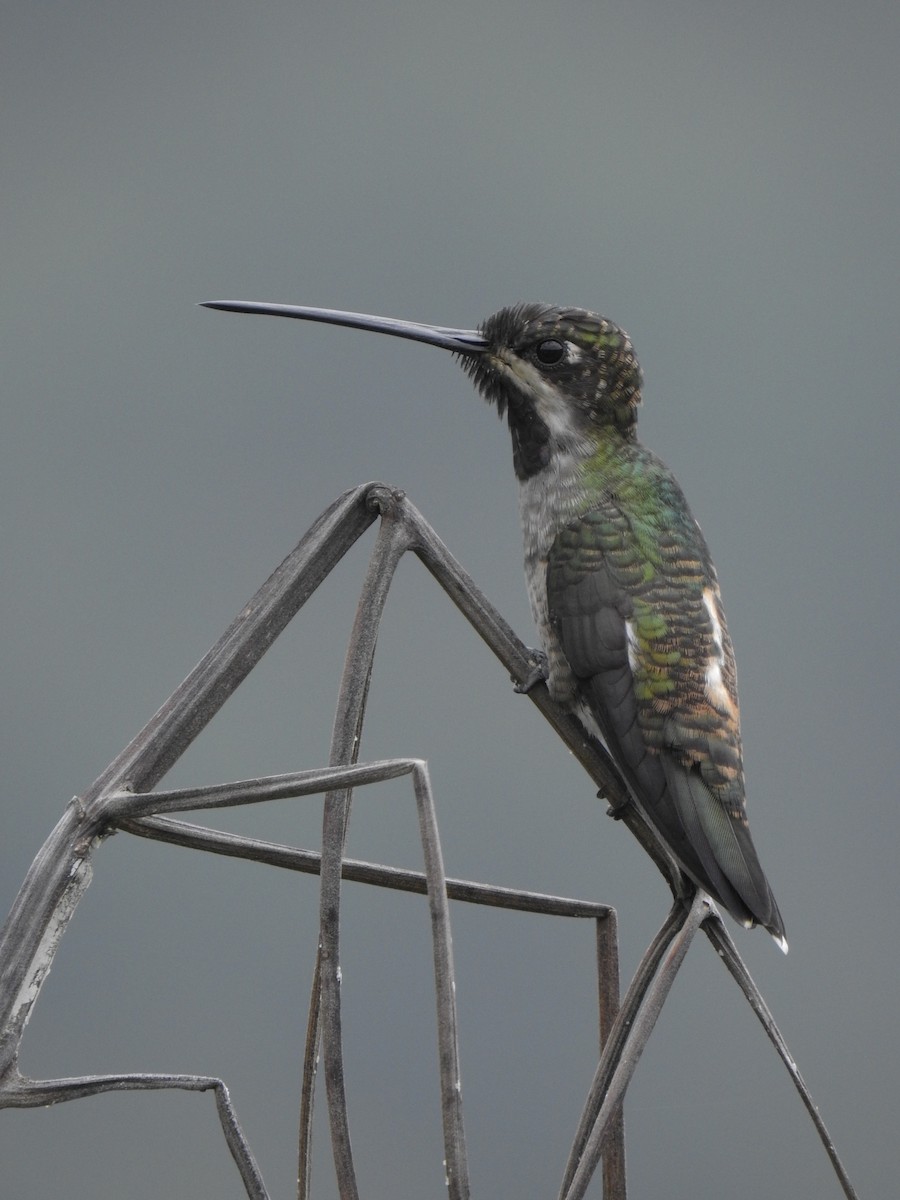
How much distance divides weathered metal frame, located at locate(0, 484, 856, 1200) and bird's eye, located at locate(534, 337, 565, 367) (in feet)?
1.69

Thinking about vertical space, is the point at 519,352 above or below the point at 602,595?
above

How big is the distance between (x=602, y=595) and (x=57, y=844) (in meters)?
0.82

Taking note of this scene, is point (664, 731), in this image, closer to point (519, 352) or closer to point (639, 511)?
point (639, 511)

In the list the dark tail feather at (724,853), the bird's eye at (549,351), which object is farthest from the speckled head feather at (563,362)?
the dark tail feather at (724,853)

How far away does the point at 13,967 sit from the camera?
0.78 metres

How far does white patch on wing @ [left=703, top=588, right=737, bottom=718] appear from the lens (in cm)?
142

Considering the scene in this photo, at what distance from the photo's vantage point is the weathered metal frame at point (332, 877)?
2.63 feet

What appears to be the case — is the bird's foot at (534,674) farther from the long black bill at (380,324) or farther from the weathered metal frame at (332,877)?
the long black bill at (380,324)

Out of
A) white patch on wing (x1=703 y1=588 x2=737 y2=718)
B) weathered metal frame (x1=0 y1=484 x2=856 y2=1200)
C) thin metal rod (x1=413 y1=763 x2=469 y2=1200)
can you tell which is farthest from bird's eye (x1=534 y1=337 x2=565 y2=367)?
thin metal rod (x1=413 y1=763 x2=469 y2=1200)

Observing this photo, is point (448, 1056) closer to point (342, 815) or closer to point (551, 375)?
point (342, 815)

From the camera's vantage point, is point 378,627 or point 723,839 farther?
point 723,839

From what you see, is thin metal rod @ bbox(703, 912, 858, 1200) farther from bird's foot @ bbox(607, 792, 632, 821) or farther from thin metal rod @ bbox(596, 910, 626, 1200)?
bird's foot @ bbox(607, 792, 632, 821)

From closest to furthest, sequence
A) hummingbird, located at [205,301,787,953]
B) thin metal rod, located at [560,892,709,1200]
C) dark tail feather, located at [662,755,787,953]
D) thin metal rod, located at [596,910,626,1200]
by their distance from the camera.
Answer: thin metal rod, located at [560,892,709,1200] < thin metal rod, located at [596,910,626,1200] < dark tail feather, located at [662,755,787,953] < hummingbird, located at [205,301,787,953]

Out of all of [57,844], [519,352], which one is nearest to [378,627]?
[57,844]
